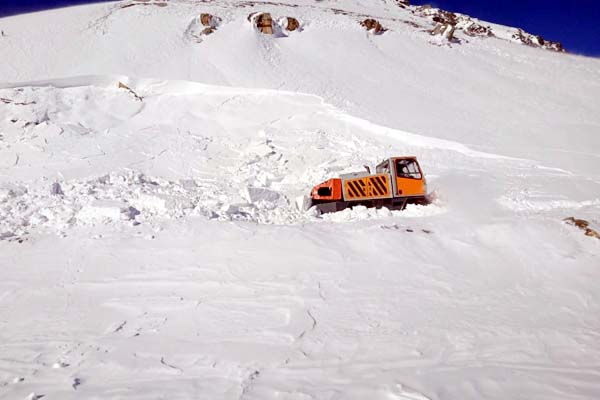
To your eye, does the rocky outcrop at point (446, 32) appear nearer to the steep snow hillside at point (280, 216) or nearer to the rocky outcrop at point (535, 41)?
the steep snow hillside at point (280, 216)

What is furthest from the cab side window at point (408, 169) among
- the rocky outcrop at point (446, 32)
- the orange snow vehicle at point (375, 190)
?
the rocky outcrop at point (446, 32)

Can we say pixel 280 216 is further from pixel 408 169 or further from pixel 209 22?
pixel 209 22

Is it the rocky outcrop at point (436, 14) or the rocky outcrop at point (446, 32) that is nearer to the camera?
the rocky outcrop at point (446, 32)

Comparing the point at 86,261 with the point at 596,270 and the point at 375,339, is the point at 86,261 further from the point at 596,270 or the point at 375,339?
the point at 596,270

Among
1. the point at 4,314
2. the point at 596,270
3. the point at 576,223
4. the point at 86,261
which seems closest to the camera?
the point at 4,314

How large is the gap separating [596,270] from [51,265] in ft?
28.5

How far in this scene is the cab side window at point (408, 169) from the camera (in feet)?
30.5

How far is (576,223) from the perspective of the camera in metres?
7.29

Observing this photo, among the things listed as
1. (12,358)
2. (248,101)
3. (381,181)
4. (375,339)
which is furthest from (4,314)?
(248,101)

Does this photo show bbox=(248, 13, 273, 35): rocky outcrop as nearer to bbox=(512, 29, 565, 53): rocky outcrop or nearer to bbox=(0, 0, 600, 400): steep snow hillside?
bbox=(0, 0, 600, 400): steep snow hillside

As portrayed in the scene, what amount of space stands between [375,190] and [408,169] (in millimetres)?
1069

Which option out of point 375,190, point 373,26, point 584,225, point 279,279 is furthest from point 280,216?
point 373,26

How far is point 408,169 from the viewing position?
30.8 feet

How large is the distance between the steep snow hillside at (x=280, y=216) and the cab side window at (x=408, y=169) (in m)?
1.01
